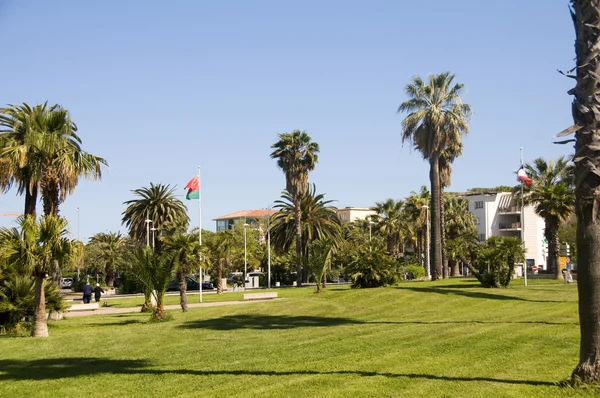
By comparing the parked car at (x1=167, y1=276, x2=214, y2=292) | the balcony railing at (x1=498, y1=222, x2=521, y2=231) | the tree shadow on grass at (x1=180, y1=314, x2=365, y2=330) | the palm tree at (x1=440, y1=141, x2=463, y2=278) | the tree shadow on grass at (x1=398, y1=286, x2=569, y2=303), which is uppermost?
the palm tree at (x1=440, y1=141, x2=463, y2=278)

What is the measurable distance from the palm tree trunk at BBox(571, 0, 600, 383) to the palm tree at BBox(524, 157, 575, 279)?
1560 inches

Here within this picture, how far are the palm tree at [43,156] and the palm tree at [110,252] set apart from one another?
5633 centimetres

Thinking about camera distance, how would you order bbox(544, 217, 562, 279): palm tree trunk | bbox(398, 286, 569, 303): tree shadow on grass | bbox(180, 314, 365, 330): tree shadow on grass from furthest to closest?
1. bbox(544, 217, 562, 279): palm tree trunk
2. bbox(398, 286, 569, 303): tree shadow on grass
3. bbox(180, 314, 365, 330): tree shadow on grass

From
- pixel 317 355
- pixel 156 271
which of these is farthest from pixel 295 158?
pixel 317 355

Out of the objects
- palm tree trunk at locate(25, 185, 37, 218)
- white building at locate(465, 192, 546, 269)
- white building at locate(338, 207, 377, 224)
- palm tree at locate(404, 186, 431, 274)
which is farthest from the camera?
white building at locate(338, 207, 377, 224)

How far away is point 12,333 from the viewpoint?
72.6 feet

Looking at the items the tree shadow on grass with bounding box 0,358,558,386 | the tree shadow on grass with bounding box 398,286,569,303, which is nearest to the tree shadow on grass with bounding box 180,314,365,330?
the tree shadow on grass with bounding box 0,358,558,386

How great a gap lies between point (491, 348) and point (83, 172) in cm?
2009

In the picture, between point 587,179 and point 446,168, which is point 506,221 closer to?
point 446,168

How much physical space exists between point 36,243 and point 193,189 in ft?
72.4

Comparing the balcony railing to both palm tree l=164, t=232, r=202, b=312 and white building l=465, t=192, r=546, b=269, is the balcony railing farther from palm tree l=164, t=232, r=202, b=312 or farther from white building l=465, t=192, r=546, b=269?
palm tree l=164, t=232, r=202, b=312

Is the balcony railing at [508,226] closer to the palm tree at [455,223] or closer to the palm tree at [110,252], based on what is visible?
the palm tree at [455,223]

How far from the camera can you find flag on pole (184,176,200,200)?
41.9 meters

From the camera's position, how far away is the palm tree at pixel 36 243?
19750 mm
